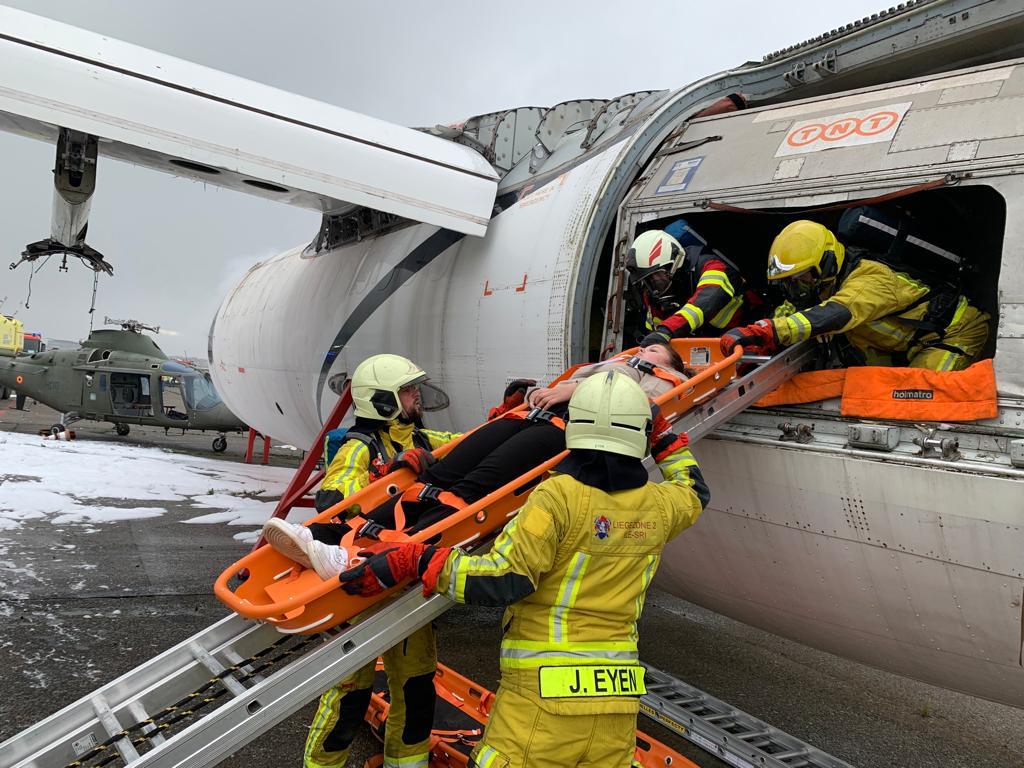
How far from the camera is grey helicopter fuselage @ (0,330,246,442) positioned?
69.7 ft

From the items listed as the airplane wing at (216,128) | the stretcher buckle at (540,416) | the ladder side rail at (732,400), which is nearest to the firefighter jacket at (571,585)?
the ladder side rail at (732,400)

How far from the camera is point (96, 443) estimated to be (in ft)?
64.8

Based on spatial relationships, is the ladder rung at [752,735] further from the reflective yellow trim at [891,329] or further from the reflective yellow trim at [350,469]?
the reflective yellow trim at [350,469]

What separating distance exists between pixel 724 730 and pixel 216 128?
16.9 feet

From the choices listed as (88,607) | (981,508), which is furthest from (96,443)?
(981,508)

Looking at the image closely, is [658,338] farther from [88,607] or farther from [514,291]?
[88,607]

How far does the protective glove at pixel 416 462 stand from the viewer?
4008 millimetres

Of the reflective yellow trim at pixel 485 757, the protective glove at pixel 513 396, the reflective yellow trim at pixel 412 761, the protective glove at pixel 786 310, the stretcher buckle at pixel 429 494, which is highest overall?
the protective glove at pixel 786 310

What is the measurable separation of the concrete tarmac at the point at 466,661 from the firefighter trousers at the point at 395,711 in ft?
1.92

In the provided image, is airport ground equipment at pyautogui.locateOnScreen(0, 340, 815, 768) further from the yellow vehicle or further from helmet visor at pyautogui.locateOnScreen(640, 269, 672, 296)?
the yellow vehicle

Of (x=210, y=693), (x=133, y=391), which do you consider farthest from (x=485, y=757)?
(x=133, y=391)

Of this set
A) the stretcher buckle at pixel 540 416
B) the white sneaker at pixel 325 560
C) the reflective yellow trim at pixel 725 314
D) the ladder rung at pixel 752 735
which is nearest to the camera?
the white sneaker at pixel 325 560

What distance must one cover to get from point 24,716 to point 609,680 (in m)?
3.87

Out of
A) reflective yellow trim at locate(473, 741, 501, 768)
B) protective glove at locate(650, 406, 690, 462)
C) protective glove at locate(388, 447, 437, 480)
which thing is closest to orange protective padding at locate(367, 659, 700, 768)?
reflective yellow trim at locate(473, 741, 501, 768)
